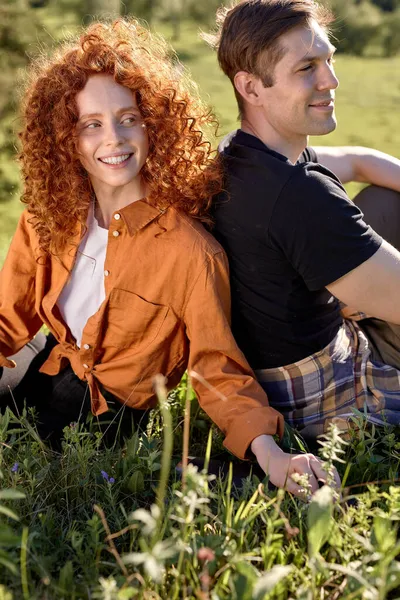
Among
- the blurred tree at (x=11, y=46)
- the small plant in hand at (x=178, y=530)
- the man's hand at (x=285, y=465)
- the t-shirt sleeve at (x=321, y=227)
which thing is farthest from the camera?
the blurred tree at (x=11, y=46)

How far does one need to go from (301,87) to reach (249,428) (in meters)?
1.11

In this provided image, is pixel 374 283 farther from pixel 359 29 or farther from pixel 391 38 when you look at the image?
pixel 391 38

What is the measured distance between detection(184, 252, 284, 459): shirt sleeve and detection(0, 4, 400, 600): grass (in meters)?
0.18

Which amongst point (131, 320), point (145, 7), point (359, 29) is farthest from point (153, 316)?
point (145, 7)

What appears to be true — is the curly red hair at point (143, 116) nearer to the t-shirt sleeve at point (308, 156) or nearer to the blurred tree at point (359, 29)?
the t-shirt sleeve at point (308, 156)

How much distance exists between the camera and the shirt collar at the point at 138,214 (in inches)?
96.8

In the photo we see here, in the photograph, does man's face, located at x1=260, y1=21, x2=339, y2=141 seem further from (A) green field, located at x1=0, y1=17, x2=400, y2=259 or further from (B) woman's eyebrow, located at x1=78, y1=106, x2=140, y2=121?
(A) green field, located at x1=0, y1=17, x2=400, y2=259

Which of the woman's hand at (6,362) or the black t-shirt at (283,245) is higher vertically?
the black t-shirt at (283,245)

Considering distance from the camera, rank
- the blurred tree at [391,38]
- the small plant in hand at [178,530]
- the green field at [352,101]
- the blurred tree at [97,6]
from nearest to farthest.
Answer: the small plant in hand at [178,530] < the green field at [352,101] < the blurred tree at [97,6] < the blurred tree at [391,38]

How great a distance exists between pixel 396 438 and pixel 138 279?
40.1 inches

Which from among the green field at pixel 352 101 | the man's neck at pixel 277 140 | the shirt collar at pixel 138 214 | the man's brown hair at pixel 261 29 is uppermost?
the man's brown hair at pixel 261 29

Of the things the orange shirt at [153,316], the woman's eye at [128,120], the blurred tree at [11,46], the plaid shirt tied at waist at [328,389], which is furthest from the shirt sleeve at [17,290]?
the blurred tree at [11,46]

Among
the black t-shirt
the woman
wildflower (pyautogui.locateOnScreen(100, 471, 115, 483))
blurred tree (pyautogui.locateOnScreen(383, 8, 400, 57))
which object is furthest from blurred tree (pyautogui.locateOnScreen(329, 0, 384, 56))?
wildflower (pyautogui.locateOnScreen(100, 471, 115, 483))

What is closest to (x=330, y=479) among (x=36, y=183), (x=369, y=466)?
(x=369, y=466)
